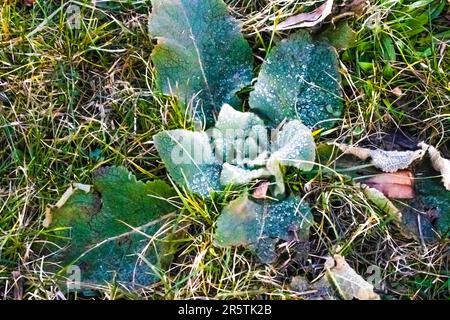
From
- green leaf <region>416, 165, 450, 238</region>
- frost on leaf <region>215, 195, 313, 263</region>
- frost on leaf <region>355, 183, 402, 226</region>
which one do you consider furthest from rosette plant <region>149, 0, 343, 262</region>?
green leaf <region>416, 165, 450, 238</region>

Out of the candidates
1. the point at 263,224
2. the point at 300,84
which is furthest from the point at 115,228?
the point at 300,84

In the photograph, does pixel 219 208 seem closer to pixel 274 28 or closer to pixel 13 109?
pixel 274 28

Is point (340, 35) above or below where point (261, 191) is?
above

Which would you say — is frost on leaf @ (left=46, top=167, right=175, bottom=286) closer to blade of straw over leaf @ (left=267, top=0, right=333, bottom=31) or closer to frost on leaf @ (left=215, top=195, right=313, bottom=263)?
frost on leaf @ (left=215, top=195, right=313, bottom=263)

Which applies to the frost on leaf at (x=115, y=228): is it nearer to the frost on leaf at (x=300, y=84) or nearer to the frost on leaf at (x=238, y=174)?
the frost on leaf at (x=238, y=174)

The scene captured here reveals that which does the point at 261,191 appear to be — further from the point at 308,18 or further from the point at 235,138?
the point at 308,18
